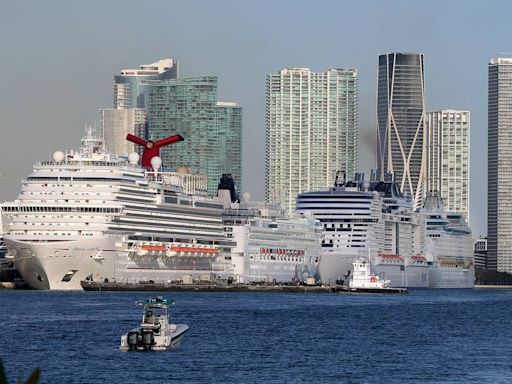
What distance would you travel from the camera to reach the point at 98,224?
5915 inches

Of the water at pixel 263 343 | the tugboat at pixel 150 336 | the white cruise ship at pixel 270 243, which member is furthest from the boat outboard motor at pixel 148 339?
the white cruise ship at pixel 270 243

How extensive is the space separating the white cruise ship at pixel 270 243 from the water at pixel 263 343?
41556 millimetres

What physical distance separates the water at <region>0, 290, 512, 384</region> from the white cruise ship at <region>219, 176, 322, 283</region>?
41.6 metres

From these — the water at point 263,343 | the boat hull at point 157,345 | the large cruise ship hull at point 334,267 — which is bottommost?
the water at point 263,343

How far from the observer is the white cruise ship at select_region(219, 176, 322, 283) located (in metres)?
174

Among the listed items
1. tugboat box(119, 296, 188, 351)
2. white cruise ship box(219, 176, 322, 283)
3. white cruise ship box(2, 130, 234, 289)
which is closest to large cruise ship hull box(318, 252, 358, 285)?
white cruise ship box(219, 176, 322, 283)

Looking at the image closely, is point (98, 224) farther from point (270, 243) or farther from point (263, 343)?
point (263, 343)

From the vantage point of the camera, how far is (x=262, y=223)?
180 m

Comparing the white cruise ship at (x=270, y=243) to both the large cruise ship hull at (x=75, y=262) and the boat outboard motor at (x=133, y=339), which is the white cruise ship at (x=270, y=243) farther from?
the boat outboard motor at (x=133, y=339)

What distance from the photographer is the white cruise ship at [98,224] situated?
148m

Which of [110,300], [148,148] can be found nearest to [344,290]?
[148,148]

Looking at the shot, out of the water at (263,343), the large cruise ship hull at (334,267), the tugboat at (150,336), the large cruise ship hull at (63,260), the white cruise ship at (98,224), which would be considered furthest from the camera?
the large cruise ship hull at (334,267)

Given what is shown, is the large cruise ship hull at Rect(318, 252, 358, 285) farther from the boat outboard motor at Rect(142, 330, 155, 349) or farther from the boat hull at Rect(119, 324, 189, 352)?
the boat outboard motor at Rect(142, 330, 155, 349)

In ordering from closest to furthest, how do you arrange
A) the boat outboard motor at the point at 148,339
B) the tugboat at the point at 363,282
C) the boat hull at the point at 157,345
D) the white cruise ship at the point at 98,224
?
1. the boat outboard motor at the point at 148,339
2. the boat hull at the point at 157,345
3. the white cruise ship at the point at 98,224
4. the tugboat at the point at 363,282
